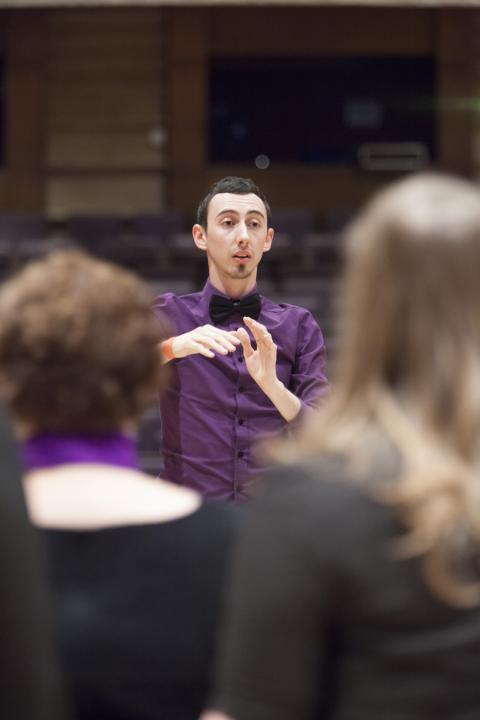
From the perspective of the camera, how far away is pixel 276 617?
3.50ft

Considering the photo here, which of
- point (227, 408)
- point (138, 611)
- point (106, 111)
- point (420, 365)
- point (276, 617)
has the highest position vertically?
point (106, 111)

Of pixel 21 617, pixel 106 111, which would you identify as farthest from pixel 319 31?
pixel 21 617

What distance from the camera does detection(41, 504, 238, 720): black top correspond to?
1.32 metres

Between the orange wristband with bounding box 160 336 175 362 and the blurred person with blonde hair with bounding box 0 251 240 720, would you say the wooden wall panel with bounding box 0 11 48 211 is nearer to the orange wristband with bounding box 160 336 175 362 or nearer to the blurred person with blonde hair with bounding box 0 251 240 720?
the orange wristband with bounding box 160 336 175 362

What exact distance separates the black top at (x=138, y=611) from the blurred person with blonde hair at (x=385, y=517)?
8.7 inches

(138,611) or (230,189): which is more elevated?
(230,189)

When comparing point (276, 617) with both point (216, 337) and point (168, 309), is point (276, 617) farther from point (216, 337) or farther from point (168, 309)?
point (168, 309)

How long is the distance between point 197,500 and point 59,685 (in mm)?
266

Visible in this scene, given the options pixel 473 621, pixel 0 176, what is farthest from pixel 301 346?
pixel 0 176

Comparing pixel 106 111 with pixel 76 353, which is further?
pixel 106 111

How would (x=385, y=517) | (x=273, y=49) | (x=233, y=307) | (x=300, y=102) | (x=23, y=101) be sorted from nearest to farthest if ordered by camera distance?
(x=385, y=517), (x=233, y=307), (x=23, y=101), (x=273, y=49), (x=300, y=102)

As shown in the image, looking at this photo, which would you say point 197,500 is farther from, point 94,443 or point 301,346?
point 301,346

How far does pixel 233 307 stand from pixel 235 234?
0.20m

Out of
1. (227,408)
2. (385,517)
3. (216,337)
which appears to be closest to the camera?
(385,517)
